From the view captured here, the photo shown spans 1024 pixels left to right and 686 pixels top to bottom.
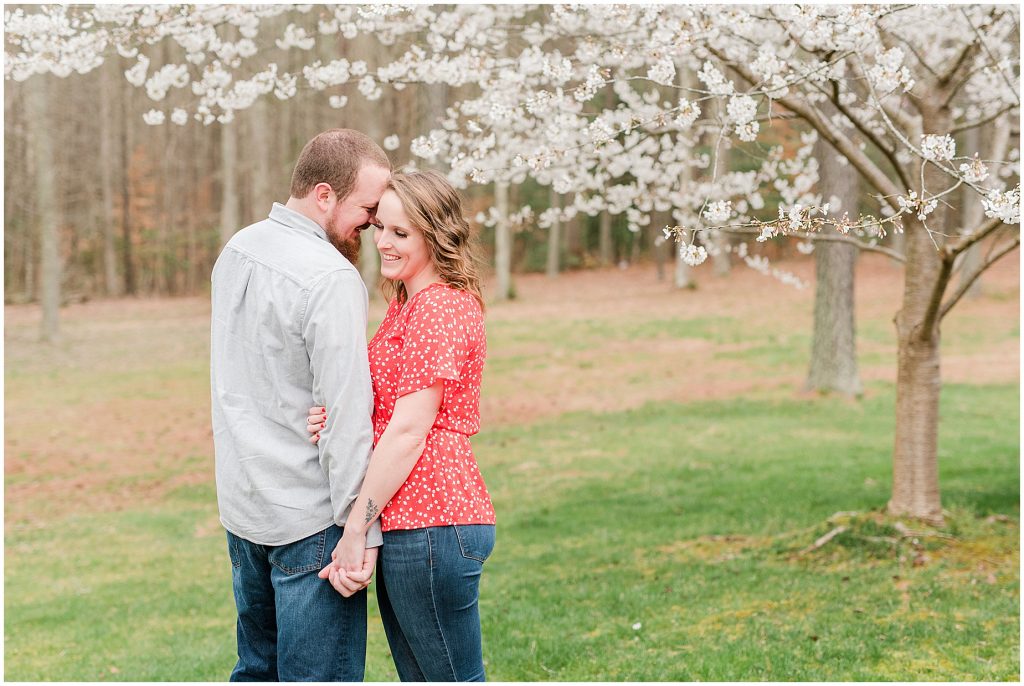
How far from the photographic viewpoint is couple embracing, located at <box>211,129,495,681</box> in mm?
2402

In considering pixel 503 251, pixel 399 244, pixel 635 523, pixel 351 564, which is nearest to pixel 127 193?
pixel 503 251

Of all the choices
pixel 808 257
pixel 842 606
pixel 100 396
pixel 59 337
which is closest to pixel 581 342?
pixel 100 396

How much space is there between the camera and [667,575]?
589 centimetres

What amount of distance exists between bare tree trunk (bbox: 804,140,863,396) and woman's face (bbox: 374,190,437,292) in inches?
394

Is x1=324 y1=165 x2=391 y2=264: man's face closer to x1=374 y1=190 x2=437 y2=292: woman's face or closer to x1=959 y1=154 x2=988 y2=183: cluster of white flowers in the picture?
x1=374 y1=190 x2=437 y2=292: woman's face

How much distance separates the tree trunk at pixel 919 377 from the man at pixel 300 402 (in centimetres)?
394

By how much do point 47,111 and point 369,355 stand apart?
63.0ft

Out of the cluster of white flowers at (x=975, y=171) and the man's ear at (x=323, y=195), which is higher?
the cluster of white flowers at (x=975, y=171)

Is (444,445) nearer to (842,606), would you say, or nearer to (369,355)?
(369,355)

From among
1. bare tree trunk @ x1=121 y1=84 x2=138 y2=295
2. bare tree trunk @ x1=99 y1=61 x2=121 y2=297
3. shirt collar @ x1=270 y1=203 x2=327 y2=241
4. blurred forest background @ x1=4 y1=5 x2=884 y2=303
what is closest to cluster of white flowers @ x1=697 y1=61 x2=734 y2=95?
shirt collar @ x1=270 y1=203 x2=327 y2=241

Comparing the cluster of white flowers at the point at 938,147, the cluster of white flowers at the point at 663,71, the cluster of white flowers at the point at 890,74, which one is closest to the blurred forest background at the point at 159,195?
the cluster of white flowers at the point at 663,71

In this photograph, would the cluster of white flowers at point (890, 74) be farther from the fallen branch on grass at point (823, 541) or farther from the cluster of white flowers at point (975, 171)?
the fallen branch on grass at point (823, 541)

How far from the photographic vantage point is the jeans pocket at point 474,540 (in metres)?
2.44

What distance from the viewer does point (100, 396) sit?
15688 millimetres
